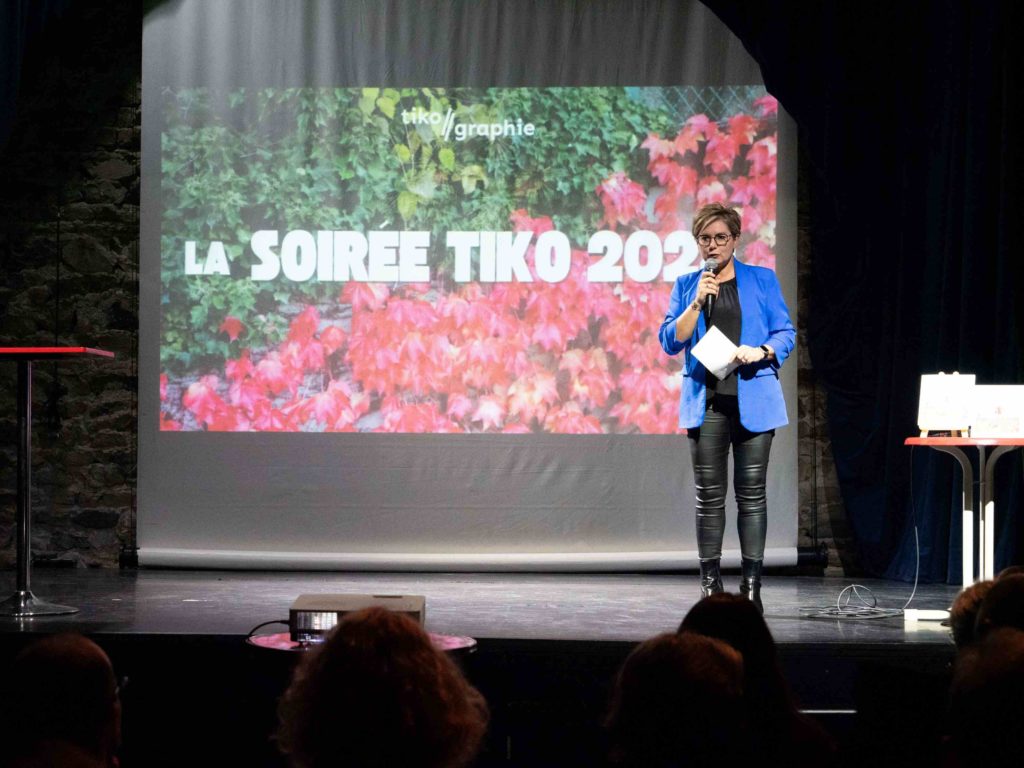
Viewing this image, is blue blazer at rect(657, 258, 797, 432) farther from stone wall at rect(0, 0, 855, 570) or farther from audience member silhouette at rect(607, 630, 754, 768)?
audience member silhouette at rect(607, 630, 754, 768)

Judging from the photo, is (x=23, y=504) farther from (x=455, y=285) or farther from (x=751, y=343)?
(x=455, y=285)

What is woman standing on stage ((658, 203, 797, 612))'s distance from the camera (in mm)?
3824

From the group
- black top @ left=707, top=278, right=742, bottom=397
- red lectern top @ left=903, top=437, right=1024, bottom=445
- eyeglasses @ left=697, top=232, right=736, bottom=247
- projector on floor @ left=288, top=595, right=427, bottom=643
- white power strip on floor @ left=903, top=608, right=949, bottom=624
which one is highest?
eyeglasses @ left=697, top=232, right=736, bottom=247

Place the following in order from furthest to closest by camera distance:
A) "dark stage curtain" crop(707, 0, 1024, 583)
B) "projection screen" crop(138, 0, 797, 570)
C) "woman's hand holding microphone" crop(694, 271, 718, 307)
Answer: "projection screen" crop(138, 0, 797, 570)
"dark stage curtain" crop(707, 0, 1024, 583)
"woman's hand holding microphone" crop(694, 271, 718, 307)

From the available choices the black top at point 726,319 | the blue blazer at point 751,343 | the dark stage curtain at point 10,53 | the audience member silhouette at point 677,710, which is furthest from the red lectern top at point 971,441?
the dark stage curtain at point 10,53

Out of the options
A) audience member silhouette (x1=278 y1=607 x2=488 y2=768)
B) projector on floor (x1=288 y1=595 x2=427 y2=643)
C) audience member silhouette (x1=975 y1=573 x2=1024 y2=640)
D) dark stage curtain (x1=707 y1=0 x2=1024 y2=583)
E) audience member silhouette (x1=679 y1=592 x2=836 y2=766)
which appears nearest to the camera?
audience member silhouette (x1=278 y1=607 x2=488 y2=768)

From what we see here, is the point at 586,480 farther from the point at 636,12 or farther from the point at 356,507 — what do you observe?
the point at 636,12

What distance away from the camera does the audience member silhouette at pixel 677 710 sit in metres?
1.37

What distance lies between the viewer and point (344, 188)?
6.00 meters

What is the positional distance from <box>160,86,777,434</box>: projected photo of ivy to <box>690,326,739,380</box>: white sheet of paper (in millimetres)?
2151

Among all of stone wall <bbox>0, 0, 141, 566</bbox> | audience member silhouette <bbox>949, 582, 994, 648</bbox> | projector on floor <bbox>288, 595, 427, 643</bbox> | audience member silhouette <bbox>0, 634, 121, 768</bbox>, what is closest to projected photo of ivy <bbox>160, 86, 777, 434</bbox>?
stone wall <bbox>0, 0, 141, 566</bbox>

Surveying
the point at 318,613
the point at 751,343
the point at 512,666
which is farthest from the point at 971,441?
the point at 318,613

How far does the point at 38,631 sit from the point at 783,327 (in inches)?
96.1

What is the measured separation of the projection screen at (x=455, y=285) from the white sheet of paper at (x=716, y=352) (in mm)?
2145
